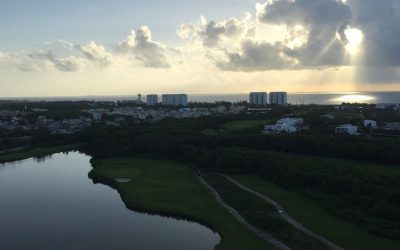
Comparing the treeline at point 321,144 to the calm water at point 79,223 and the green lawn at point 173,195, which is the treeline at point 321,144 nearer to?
the green lawn at point 173,195

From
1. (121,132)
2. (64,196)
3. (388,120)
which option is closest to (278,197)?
(64,196)

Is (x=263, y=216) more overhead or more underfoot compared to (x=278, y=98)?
more underfoot

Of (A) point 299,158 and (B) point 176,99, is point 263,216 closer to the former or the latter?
(A) point 299,158

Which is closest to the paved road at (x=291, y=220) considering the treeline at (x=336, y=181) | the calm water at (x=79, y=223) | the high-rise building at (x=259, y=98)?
the treeline at (x=336, y=181)

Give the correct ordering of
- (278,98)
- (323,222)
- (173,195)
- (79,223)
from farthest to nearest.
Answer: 1. (278,98)
2. (173,195)
3. (79,223)
4. (323,222)

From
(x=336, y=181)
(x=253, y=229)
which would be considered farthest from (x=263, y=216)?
(x=336, y=181)

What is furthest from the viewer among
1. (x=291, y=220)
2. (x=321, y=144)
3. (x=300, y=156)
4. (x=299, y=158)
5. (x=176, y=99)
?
(x=176, y=99)

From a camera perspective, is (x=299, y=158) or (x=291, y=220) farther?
(x=299, y=158)

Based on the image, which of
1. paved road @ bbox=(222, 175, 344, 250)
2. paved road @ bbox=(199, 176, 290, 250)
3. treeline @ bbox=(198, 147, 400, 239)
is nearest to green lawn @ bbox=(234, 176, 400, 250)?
paved road @ bbox=(222, 175, 344, 250)
